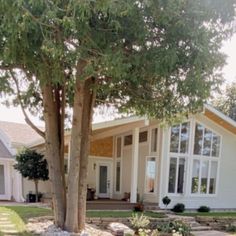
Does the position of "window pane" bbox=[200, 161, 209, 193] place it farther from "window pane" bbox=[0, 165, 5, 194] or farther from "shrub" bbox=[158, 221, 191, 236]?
"window pane" bbox=[0, 165, 5, 194]

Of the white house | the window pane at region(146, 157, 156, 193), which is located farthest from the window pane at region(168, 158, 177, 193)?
the window pane at region(146, 157, 156, 193)

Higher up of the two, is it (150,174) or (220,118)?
(220,118)

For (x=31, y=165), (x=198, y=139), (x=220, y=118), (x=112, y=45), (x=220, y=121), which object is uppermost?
(x=112, y=45)

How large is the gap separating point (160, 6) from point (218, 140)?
15.6 meters

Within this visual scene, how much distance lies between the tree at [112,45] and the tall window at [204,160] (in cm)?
1131

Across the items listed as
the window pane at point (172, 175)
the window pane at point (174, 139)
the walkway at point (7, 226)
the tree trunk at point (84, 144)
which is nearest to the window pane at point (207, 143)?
the window pane at point (174, 139)

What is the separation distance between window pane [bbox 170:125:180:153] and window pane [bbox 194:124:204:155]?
3.93 feet

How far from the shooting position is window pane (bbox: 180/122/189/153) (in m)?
19.3

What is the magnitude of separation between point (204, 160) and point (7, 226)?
12548 millimetres

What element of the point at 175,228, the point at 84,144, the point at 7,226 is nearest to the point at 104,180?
the point at 175,228

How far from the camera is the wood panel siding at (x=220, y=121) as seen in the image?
64.1 ft

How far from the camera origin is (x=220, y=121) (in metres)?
20.1

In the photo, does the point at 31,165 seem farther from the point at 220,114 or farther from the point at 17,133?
the point at 220,114

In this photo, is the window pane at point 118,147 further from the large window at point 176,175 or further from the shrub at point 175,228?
the shrub at point 175,228
